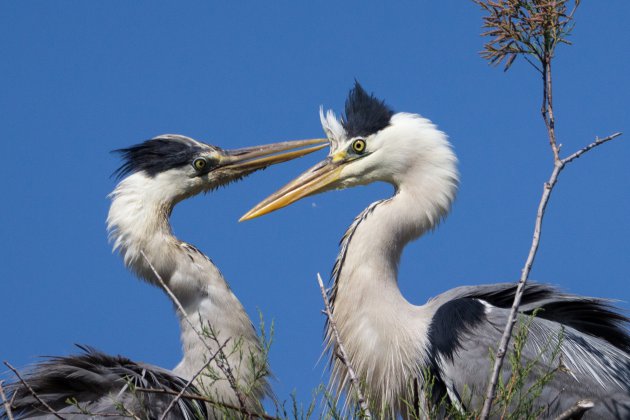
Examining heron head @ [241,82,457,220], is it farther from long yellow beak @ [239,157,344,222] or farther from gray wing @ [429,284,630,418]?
gray wing @ [429,284,630,418]

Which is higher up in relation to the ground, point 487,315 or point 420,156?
point 420,156

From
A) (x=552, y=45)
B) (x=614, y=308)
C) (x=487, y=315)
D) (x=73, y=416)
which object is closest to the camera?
(x=552, y=45)

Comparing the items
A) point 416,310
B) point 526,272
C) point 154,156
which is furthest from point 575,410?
point 154,156

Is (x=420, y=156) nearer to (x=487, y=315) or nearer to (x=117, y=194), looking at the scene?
(x=487, y=315)

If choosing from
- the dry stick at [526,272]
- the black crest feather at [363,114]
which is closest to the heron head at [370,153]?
the black crest feather at [363,114]

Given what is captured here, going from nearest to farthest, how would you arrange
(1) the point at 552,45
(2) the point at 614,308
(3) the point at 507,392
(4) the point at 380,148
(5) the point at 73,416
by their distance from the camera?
(3) the point at 507,392, (1) the point at 552,45, (5) the point at 73,416, (2) the point at 614,308, (4) the point at 380,148

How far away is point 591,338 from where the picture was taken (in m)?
4.55

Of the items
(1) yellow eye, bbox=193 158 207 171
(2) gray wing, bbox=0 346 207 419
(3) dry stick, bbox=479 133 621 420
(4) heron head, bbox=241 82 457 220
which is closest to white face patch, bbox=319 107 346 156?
(4) heron head, bbox=241 82 457 220

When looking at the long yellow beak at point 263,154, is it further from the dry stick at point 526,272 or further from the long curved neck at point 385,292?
the dry stick at point 526,272

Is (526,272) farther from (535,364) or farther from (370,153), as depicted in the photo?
(370,153)

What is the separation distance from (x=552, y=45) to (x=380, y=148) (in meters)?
1.95

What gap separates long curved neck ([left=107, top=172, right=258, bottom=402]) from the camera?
480 centimetres

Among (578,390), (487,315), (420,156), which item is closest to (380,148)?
(420,156)

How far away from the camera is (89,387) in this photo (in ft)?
14.0
